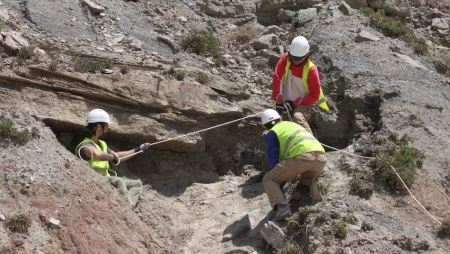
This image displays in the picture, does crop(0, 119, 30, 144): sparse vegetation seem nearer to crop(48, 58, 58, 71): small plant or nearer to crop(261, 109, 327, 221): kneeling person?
crop(48, 58, 58, 71): small plant

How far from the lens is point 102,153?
1057 centimetres

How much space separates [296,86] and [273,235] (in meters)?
3.01

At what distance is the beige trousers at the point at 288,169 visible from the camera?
32.8ft

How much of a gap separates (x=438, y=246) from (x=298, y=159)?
7.28ft

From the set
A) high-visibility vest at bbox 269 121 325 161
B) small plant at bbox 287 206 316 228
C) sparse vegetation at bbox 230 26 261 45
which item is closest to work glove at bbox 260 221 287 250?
small plant at bbox 287 206 316 228

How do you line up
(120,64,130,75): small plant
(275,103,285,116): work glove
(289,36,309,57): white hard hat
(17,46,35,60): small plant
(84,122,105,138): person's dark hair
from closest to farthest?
(84,122,105,138): person's dark hair
(289,36,309,57): white hard hat
(17,46,35,60): small plant
(275,103,285,116): work glove
(120,64,130,75): small plant


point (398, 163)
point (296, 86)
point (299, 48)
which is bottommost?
point (398, 163)

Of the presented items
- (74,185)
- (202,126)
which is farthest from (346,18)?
(74,185)

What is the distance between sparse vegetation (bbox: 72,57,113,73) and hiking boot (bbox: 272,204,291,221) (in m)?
4.07

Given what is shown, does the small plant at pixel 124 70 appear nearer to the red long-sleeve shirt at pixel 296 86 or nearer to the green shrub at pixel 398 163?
the red long-sleeve shirt at pixel 296 86

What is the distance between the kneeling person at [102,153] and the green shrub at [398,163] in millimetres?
3641

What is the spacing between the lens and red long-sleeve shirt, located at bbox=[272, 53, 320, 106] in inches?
458

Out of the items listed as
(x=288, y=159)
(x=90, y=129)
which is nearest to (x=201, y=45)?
(x=90, y=129)

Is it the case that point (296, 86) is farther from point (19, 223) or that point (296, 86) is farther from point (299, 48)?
point (19, 223)
